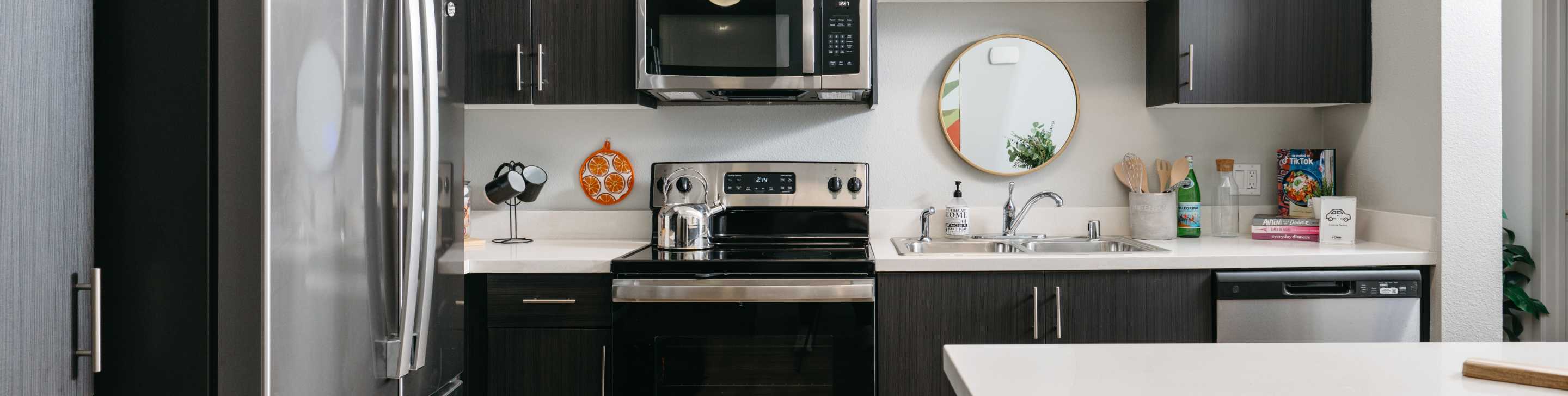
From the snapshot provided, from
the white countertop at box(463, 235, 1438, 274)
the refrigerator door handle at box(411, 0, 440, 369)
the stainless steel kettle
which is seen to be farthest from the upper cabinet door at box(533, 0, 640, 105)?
the refrigerator door handle at box(411, 0, 440, 369)

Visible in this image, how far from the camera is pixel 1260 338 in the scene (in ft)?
6.45

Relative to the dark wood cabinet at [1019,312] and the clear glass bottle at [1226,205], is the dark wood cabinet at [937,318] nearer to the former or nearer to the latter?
the dark wood cabinet at [1019,312]

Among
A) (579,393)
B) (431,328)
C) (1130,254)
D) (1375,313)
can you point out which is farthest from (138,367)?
(1375,313)

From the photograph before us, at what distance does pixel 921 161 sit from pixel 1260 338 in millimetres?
1017

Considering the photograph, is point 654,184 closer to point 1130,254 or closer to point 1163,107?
point 1130,254

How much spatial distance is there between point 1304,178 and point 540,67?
7.40 feet

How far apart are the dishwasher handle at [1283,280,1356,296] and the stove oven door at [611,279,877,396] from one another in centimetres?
103

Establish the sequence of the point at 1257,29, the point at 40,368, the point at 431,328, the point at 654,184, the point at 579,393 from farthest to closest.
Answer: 1. the point at 654,184
2. the point at 1257,29
3. the point at 579,393
4. the point at 431,328
5. the point at 40,368

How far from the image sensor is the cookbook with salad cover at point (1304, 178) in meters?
2.40

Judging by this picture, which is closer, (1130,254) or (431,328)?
(431,328)

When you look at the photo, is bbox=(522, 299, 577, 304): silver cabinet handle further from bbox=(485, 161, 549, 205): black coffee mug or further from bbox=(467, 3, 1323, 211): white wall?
bbox=(467, 3, 1323, 211): white wall

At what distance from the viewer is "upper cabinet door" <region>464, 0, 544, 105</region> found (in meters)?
2.13

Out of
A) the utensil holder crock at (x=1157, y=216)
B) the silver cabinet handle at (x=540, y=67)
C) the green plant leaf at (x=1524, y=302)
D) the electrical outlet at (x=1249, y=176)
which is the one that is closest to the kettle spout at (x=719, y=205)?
the silver cabinet handle at (x=540, y=67)

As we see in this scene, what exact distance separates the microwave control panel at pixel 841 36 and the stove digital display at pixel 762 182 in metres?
0.40
